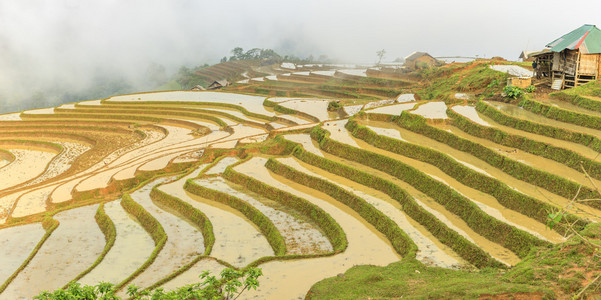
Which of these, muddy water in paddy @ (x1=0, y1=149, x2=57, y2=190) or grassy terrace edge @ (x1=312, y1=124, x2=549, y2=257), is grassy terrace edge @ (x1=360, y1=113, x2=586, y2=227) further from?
muddy water in paddy @ (x1=0, y1=149, x2=57, y2=190)

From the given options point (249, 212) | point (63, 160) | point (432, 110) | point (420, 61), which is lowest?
point (249, 212)

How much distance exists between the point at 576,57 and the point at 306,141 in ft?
38.5

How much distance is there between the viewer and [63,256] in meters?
13.8

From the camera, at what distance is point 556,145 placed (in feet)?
46.1

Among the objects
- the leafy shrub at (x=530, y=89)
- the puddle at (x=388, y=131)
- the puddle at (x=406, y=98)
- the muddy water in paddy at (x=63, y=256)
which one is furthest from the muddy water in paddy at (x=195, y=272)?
the puddle at (x=406, y=98)

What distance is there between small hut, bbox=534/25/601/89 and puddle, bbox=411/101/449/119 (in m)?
4.71

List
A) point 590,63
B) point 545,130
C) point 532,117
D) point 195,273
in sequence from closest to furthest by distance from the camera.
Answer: point 195,273
point 545,130
point 532,117
point 590,63

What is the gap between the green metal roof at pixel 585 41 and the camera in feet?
59.1

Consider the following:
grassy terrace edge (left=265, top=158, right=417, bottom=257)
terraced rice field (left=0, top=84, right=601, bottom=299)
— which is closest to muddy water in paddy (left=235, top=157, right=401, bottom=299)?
terraced rice field (left=0, top=84, right=601, bottom=299)

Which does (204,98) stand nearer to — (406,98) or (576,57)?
(406,98)

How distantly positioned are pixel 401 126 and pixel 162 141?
47.8ft

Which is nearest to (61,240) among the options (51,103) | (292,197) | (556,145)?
(292,197)

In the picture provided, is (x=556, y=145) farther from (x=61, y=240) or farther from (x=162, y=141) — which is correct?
(x=162, y=141)

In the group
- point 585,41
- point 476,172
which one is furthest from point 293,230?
point 585,41
